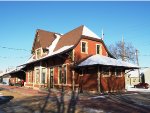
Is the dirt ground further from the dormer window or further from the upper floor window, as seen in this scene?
the dormer window

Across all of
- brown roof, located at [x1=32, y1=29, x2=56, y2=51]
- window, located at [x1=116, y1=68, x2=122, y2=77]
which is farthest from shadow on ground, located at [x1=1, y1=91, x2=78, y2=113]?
brown roof, located at [x1=32, y1=29, x2=56, y2=51]

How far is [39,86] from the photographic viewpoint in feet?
101

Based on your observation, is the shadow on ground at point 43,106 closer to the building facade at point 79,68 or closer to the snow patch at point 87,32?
the building facade at point 79,68

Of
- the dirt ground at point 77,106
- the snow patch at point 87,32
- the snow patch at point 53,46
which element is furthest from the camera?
the snow patch at point 53,46

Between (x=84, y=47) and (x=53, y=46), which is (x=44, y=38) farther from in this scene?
(x=84, y=47)

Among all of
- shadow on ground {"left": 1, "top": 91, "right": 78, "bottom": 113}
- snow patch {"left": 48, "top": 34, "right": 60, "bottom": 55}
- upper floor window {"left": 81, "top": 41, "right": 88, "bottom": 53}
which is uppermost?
snow patch {"left": 48, "top": 34, "right": 60, "bottom": 55}

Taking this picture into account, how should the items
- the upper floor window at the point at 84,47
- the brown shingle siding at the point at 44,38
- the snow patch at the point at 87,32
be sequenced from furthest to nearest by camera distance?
1. the brown shingle siding at the point at 44,38
2. the snow patch at the point at 87,32
3. the upper floor window at the point at 84,47

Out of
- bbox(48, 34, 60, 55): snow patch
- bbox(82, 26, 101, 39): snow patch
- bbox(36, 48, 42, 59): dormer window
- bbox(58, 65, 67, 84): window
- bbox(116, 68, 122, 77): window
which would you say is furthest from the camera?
bbox(36, 48, 42, 59): dormer window

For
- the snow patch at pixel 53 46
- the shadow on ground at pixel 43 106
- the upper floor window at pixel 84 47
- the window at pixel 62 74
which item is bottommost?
the shadow on ground at pixel 43 106

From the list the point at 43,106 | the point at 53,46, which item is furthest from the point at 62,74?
the point at 43,106

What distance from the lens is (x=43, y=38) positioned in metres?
32.6

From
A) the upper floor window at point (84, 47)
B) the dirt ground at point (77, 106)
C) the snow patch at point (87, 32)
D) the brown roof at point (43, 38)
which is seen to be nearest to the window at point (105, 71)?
the upper floor window at point (84, 47)

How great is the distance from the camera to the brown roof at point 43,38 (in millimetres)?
31828

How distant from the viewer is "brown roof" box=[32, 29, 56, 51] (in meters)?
31.8
